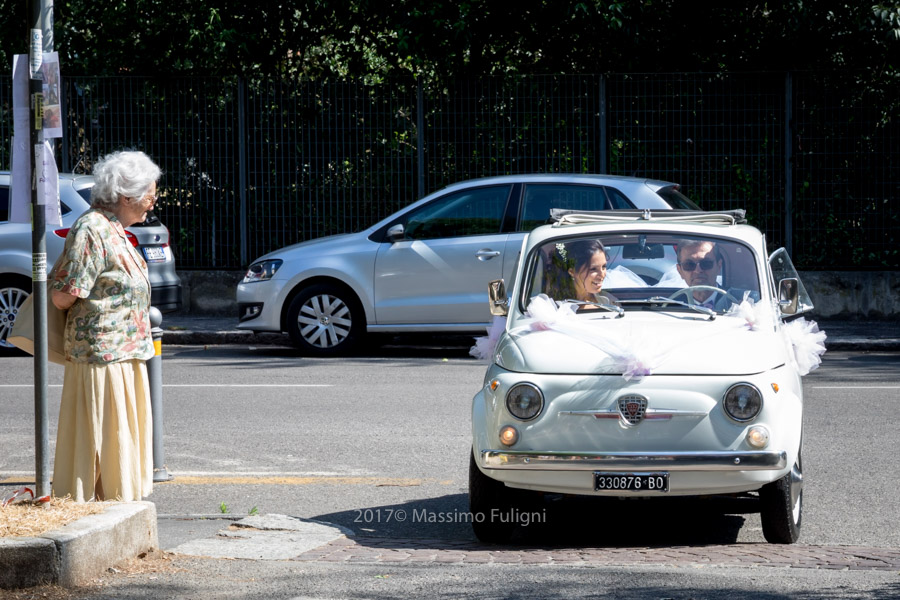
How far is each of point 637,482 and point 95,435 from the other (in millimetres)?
2461

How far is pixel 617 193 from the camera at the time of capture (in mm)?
13141

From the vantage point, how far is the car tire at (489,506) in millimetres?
→ 6168

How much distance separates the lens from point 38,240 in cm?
566

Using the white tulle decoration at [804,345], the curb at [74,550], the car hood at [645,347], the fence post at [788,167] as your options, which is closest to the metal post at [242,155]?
the fence post at [788,167]

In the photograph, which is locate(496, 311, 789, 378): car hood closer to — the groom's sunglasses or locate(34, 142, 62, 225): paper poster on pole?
the groom's sunglasses

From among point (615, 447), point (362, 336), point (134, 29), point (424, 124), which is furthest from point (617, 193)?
point (134, 29)

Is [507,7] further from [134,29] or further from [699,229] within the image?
[699,229]

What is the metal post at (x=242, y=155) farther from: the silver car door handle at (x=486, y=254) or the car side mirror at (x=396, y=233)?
the silver car door handle at (x=486, y=254)

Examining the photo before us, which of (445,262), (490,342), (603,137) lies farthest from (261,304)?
(490,342)

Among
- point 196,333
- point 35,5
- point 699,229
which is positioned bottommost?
point 196,333

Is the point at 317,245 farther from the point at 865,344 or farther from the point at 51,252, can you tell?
the point at 865,344

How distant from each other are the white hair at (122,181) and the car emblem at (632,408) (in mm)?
2371

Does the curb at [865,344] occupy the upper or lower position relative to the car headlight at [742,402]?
lower

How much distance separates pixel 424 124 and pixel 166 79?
12.2 feet
